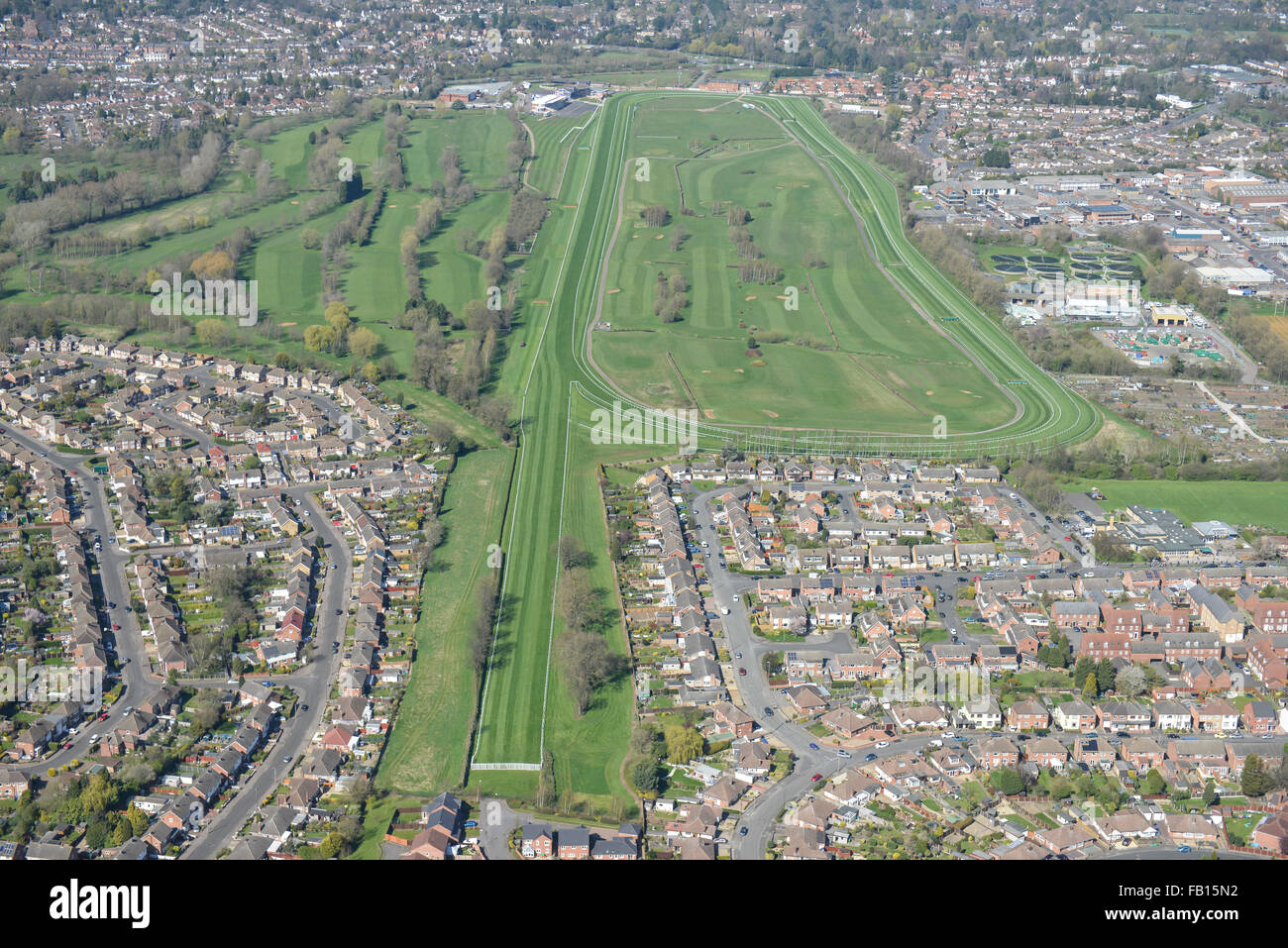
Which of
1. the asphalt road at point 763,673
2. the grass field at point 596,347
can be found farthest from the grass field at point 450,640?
the asphalt road at point 763,673

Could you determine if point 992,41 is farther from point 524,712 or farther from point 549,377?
point 524,712

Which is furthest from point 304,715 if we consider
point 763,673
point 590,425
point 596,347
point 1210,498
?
point 1210,498

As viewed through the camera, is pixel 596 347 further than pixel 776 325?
No

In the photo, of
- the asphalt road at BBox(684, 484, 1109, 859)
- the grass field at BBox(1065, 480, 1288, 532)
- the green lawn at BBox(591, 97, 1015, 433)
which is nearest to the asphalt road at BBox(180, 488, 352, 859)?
the asphalt road at BBox(684, 484, 1109, 859)

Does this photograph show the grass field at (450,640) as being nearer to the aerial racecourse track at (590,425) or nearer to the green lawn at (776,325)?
the aerial racecourse track at (590,425)

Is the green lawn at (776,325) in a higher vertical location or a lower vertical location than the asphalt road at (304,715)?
higher

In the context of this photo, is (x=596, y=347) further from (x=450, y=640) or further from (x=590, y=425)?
(x=450, y=640)
